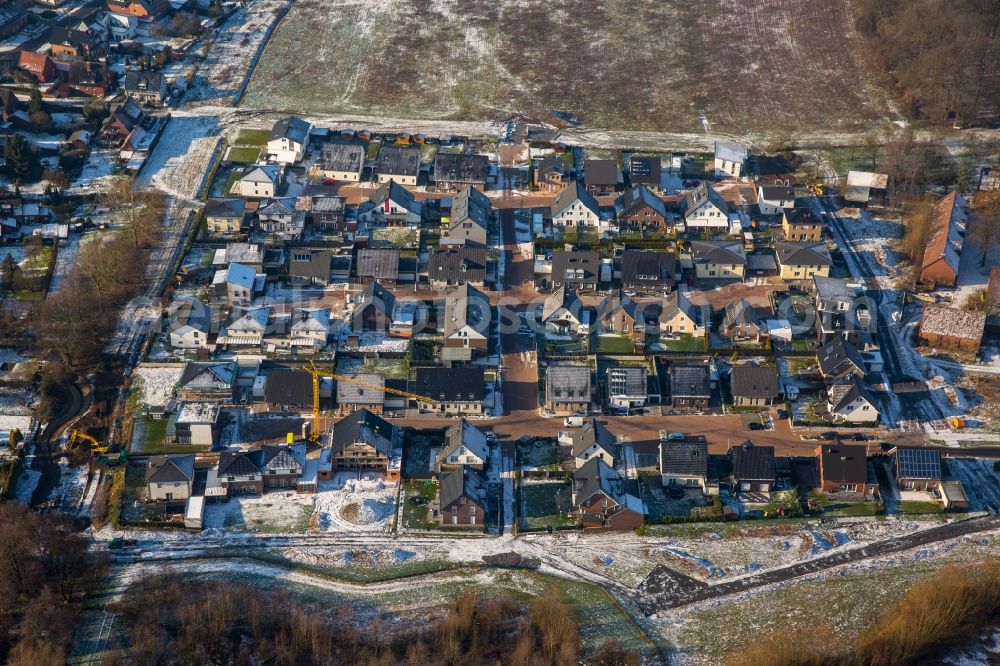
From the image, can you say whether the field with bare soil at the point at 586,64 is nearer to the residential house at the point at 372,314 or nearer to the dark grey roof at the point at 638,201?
the dark grey roof at the point at 638,201

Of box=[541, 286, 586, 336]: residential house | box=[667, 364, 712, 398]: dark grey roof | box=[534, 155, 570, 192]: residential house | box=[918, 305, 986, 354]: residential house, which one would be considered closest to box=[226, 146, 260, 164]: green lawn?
box=[534, 155, 570, 192]: residential house

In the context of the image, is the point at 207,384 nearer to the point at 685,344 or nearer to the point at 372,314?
the point at 372,314

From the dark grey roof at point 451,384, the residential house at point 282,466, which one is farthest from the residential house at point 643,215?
the residential house at point 282,466

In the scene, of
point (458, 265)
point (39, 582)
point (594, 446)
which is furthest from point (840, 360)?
point (39, 582)

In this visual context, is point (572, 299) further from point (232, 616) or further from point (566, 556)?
point (232, 616)

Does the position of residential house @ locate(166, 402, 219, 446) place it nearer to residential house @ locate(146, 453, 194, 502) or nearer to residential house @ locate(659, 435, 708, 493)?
residential house @ locate(146, 453, 194, 502)

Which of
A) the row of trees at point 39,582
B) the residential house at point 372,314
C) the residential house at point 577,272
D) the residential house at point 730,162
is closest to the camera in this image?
the row of trees at point 39,582

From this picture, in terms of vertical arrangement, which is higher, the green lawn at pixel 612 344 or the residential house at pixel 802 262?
the residential house at pixel 802 262
